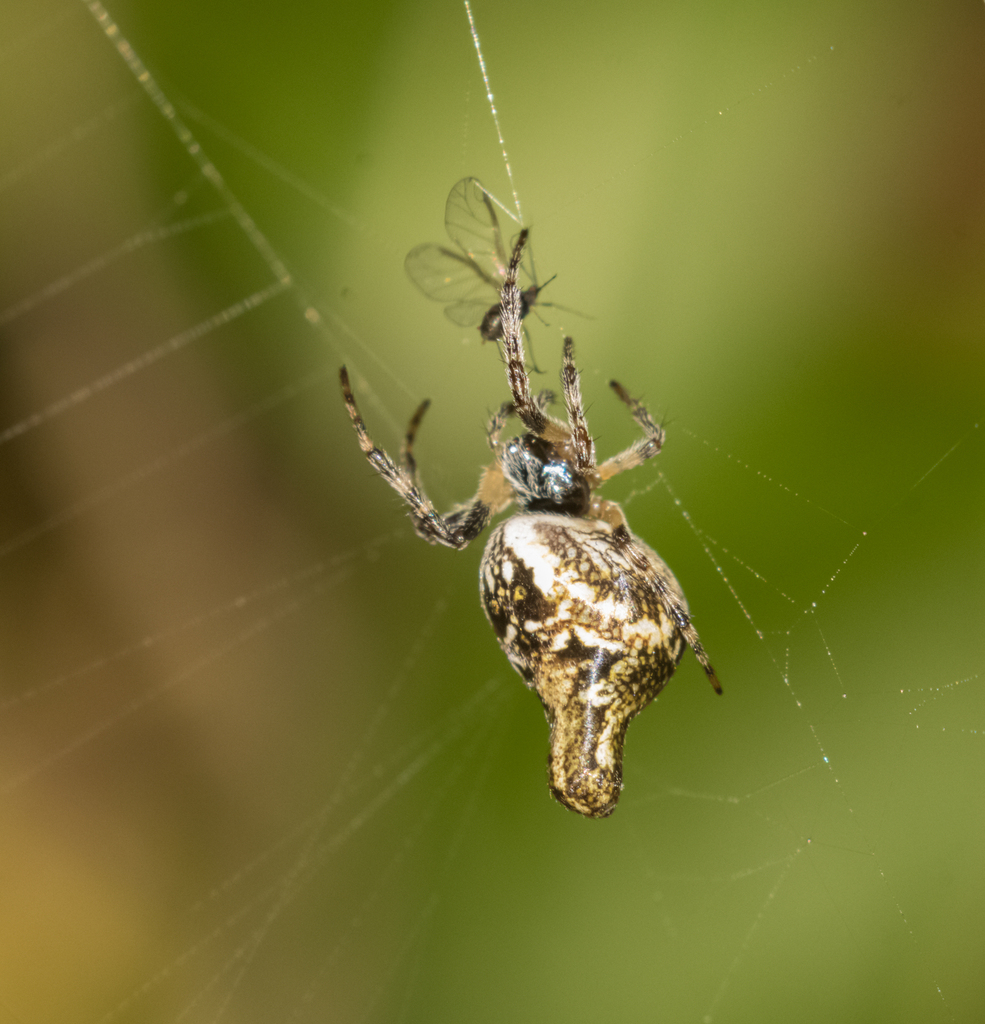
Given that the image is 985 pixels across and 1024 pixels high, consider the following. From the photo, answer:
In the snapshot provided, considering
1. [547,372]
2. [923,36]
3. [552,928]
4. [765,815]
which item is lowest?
[552,928]

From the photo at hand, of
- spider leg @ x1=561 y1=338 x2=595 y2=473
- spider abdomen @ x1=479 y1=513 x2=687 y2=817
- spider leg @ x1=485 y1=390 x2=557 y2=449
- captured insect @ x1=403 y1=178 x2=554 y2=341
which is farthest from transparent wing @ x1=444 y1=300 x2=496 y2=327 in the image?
spider abdomen @ x1=479 y1=513 x2=687 y2=817

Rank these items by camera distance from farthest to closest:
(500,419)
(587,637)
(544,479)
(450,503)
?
(450,503)
(500,419)
(544,479)
(587,637)

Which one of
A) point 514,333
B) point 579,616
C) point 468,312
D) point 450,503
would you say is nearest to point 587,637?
point 579,616

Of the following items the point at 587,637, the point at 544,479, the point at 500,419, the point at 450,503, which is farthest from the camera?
the point at 450,503

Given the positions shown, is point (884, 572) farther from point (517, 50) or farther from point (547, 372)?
point (517, 50)

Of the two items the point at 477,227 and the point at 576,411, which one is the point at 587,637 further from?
the point at 477,227

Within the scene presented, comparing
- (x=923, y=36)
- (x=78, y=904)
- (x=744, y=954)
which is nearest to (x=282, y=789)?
(x=78, y=904)

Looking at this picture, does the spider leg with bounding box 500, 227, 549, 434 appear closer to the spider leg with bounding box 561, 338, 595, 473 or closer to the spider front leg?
the spider leg with bounding box 561, 338, 595, 473
